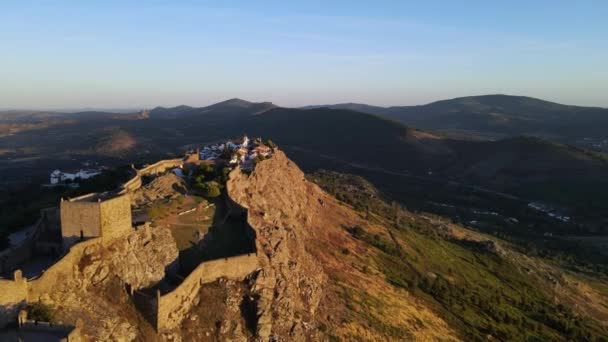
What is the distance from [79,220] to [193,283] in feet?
26.3

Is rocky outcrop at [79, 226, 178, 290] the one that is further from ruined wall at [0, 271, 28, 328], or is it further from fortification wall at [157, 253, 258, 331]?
ruined wall at [0, 271, 28, 328]

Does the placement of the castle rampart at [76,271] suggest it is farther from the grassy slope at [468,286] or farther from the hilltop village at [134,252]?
the grassy slope at [468,286]

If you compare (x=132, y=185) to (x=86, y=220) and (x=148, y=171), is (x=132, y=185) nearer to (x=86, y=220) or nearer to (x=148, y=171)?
(x=148, y=171)

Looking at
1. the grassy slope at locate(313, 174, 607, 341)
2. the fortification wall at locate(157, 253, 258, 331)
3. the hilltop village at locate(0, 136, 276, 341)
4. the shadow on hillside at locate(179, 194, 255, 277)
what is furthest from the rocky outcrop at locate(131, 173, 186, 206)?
the grassy slope at locate(313, 174, 607, 341)

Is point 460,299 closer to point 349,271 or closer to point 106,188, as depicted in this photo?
point 349,271

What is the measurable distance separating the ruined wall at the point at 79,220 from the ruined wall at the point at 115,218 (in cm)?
33

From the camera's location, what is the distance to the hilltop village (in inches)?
941

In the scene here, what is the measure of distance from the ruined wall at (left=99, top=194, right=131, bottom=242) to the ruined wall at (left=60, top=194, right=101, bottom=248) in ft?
1.07

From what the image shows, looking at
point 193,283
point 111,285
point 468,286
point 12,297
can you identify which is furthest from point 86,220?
point 468,286

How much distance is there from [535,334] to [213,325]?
2053 inches

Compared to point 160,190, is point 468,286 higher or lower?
lower

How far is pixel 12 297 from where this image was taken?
76.8ft

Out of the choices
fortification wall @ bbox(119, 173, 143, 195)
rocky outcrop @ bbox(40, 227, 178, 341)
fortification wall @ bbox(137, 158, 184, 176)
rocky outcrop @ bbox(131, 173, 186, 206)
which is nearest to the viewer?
rocky outcrop @ bbox(40, 227, 178, 341)

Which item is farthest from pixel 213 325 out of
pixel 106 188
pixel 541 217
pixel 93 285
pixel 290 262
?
pixel 541 217
